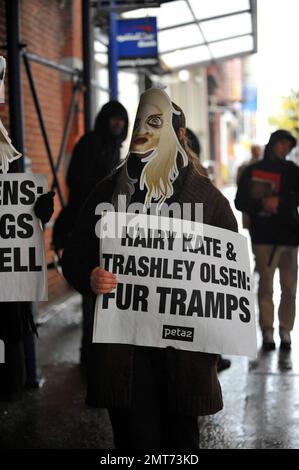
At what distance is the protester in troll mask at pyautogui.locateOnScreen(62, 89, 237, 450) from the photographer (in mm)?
3078

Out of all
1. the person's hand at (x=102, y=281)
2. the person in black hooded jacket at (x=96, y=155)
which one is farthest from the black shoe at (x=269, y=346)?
the person's hand at (x=102, y=281)

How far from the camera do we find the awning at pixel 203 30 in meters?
10.1

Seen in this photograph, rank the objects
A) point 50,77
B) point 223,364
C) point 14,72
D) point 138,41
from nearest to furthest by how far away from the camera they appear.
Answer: point 14,72 → point 223,364 → point 50,77 → point 138,41

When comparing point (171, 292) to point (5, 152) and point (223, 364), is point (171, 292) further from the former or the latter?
point (223, 364)

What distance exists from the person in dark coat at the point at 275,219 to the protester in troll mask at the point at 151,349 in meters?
3.90

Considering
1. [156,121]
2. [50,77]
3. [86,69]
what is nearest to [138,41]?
[50,77]

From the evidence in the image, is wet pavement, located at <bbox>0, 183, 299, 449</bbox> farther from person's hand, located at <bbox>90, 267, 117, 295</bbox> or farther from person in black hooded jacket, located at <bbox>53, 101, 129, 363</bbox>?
person's hand, located at <bbox>90, 267, 117, 295</bbox>

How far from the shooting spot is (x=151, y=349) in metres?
3.17

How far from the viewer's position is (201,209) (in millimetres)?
3174

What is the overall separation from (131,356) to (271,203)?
4.12m

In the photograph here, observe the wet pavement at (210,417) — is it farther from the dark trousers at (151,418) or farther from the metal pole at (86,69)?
the metal pole at (86,69)

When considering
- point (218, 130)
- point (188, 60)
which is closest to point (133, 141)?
point (188, 60)

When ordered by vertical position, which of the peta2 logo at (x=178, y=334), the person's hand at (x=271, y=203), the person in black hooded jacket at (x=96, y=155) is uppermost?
the person in black hooded jacket at (x=96, y=155)
